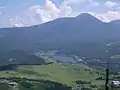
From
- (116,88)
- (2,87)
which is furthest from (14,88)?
(116,88)

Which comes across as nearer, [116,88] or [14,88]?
[116,88]

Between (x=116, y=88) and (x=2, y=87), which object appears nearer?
(x=116, y=88)

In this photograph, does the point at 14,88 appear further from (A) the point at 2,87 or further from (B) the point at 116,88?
(B) the point at 116,88
